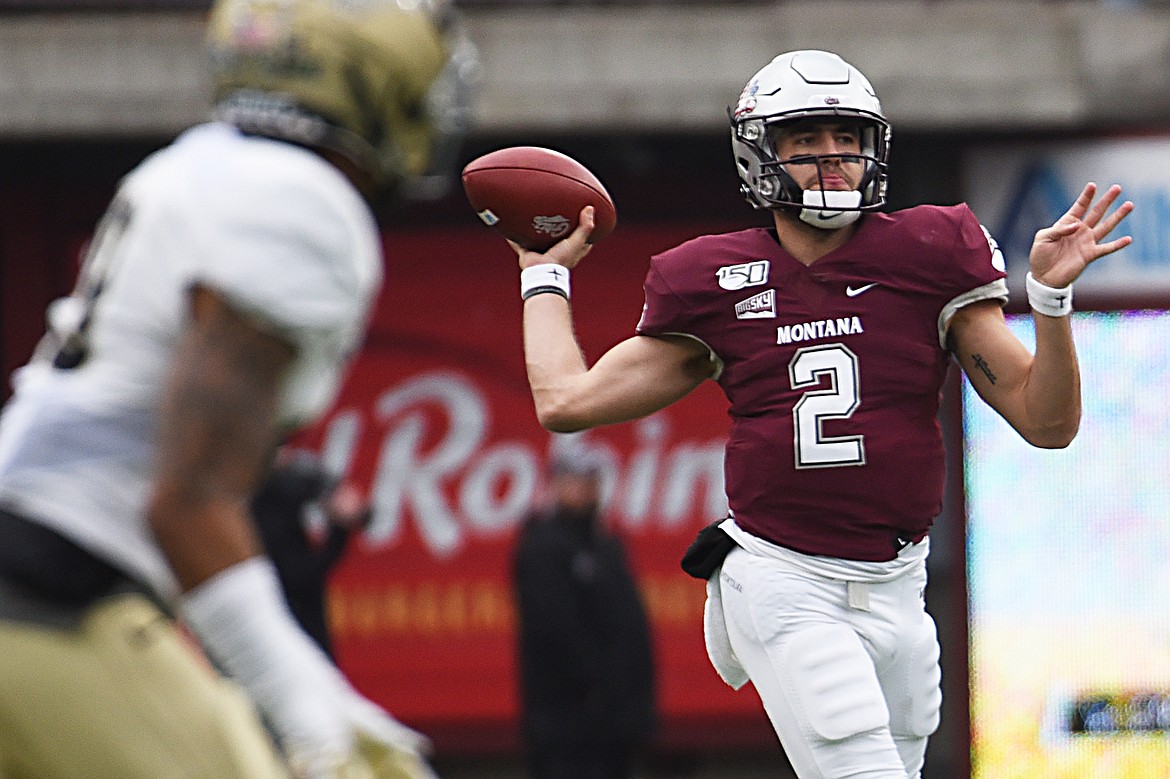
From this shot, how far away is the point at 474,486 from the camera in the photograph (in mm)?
10008

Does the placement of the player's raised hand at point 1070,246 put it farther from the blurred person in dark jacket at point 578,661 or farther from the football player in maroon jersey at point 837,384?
the blurred person in dark jacket at point 578,661

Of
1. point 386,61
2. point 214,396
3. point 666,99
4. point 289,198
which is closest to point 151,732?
point 214,396

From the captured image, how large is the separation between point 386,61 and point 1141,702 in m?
7.26

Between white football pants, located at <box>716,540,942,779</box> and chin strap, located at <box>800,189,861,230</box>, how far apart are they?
28.1 inches

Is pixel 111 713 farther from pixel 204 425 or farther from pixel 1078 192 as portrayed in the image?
pixel 1078 192

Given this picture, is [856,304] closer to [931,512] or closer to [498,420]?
[931,512]

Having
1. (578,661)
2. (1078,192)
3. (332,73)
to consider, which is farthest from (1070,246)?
(1078,192)

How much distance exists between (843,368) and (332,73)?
68.0 inches

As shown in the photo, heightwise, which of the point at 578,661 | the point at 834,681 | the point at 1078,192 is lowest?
the point at 578,661

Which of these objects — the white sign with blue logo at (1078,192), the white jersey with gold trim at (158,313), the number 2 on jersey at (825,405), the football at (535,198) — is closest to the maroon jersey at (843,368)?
the number 2 on jersey at (825,405)

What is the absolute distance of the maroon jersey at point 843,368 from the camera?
4.25 metres

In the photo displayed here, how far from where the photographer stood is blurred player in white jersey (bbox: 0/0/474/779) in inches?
101

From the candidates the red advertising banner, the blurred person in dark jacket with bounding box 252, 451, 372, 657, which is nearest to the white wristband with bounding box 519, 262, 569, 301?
the blurred person in dark jacket with bounding box 252, 451, 372, 657

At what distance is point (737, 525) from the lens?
14.5 ft
